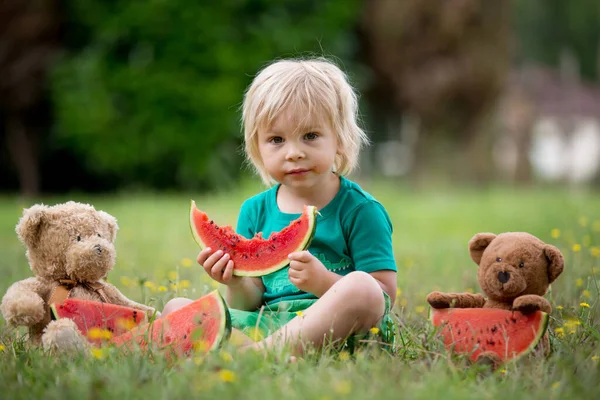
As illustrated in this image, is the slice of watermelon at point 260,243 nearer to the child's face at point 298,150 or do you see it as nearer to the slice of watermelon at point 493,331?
the child's face at point 298,150

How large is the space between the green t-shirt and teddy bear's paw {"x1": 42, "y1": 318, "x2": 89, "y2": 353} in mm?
910

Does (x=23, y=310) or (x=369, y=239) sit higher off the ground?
(x=369, y=239)

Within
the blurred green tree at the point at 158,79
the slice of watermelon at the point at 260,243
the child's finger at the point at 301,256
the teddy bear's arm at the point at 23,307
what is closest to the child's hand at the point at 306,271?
the child's finger at the point at 301,256

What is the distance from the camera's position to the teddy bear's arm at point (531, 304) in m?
3.06

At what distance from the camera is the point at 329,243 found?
340 cm

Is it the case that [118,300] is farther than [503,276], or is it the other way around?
[118,300]

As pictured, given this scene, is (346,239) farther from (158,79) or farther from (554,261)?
(158,79)

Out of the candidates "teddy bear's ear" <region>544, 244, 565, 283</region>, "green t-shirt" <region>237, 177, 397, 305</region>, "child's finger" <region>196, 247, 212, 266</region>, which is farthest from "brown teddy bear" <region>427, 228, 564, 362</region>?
"child's finger" <region>196, 247, 212, 266</region>

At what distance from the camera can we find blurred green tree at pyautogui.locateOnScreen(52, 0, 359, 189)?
1294cm

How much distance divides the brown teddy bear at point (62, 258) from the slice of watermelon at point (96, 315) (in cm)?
9

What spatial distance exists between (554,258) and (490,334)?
44 centimetres

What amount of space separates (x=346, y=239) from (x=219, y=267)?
610 mm

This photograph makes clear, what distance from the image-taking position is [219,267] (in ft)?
10.8

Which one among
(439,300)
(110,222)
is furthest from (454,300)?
(110,222)
